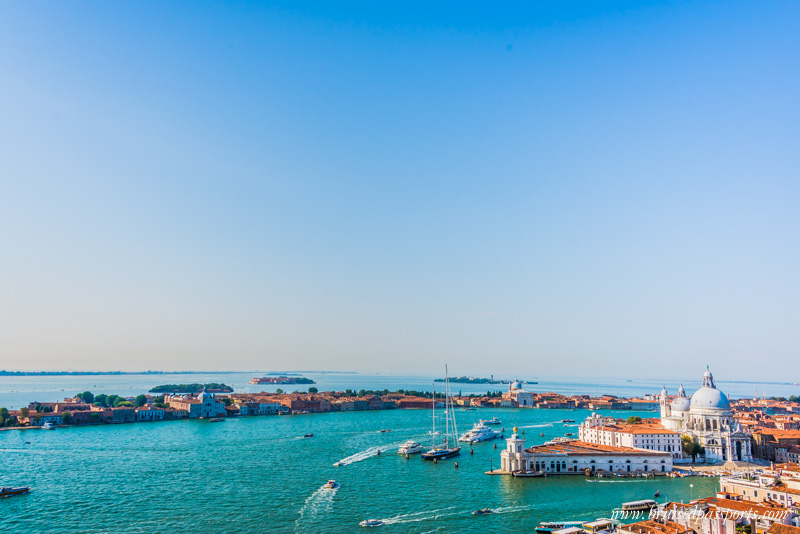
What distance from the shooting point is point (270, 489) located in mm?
22172

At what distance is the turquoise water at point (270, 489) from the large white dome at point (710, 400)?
893 cm

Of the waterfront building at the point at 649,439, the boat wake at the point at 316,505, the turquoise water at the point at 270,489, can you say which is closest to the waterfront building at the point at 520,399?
the turquoise water at the point at 270,489

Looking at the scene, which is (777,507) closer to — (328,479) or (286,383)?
(328,479)

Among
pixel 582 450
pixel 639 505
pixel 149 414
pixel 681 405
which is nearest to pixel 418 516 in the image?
pixel 639 505

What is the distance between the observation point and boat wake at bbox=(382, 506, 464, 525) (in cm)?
1792

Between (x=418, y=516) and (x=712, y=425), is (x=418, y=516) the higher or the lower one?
the lower one

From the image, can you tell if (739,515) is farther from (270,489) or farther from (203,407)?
(203,407)

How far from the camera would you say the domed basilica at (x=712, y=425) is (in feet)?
101

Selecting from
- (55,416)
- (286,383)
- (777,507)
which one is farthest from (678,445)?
(286,383)

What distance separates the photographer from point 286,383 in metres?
162

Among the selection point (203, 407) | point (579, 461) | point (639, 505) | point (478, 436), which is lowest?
point (478, 436)

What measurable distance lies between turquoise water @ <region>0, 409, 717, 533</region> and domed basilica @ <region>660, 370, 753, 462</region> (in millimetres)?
6002

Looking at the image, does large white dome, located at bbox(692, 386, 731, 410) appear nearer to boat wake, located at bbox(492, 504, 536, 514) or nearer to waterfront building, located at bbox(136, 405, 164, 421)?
boat wake, located at bbox(492, 504, 536, 514)

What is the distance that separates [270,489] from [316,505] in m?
3.32
